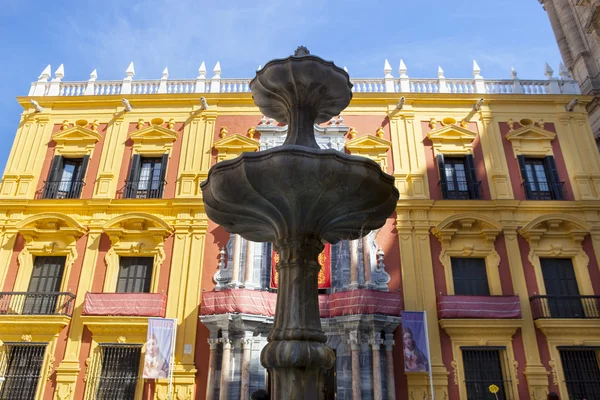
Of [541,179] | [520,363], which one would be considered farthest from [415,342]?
[541,179]

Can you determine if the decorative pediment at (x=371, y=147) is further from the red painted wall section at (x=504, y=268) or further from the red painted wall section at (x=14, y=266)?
the red painted wall section at (x=14, y=266)

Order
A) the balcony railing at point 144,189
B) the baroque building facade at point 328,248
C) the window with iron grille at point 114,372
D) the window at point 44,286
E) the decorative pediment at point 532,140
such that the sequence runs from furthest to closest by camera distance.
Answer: the decorative pediment at point 532,140
the balcony railing at point 144,189
the window at point 44,286
the window with iron grille at point 114,372
the baroque building facade at point 328,248

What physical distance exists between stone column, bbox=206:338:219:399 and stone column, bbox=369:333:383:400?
153 inches

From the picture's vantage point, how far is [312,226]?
605cm

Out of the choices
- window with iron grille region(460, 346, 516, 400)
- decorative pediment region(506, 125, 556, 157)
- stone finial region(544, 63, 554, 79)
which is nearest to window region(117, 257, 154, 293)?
window with iron grille region(460, 346, 516, 400)

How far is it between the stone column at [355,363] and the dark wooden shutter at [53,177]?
9896 millimetres

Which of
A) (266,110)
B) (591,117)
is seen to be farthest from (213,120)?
(591,117)

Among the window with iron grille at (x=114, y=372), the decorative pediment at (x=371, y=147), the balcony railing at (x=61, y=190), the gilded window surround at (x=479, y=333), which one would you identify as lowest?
the window with iron grille at (x=114, y=372)

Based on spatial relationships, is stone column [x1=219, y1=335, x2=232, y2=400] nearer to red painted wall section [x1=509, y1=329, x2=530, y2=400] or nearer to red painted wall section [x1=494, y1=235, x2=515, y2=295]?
red painted wall section [x1=509, y1=329, x2=530, y2=400]

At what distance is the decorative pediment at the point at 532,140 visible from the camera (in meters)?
14.8

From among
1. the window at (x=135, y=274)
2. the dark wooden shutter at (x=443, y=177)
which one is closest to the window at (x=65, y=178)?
the window at (x=135, y=274)

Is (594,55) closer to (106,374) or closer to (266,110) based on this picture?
(266,110)

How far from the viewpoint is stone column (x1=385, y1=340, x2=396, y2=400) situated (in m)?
11.3

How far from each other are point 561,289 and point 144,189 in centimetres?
1243
